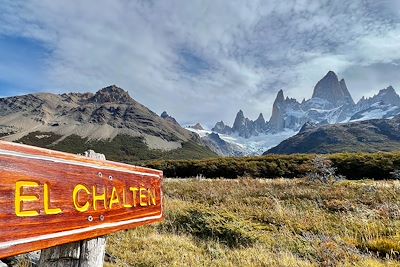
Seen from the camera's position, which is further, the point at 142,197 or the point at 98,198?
the point at 142,197

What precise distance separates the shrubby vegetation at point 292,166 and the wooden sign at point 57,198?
96.7 ft

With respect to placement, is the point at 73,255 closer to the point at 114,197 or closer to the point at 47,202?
the point at 114,197

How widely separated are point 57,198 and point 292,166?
126ft

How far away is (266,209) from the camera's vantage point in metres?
11.4

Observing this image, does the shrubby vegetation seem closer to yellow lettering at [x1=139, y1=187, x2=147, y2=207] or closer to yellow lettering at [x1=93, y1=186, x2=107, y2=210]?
yellow lettering at [x1=139, y1=187, x2=147, y2=207]

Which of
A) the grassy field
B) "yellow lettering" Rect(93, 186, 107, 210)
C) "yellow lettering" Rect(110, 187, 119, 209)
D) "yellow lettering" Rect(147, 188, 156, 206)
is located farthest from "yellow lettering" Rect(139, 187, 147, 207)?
the grassy field

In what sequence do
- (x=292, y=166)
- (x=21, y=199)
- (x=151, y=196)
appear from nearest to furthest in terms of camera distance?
(x=21, y=199), (x=151, y=196), (x=292, y=166)

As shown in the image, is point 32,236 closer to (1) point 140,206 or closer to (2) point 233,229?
(1) point 140,206

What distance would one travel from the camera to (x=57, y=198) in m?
2.14

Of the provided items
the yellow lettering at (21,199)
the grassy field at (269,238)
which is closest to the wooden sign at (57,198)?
the yellow lettering at (21,199)

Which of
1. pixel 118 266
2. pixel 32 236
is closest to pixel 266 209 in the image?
pixel 118 266

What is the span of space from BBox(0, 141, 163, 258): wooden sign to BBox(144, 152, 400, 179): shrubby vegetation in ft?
96.7

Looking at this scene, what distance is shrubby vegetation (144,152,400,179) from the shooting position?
34.9 m

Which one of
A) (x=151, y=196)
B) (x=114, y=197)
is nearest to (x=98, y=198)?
(x=114, y=197)
